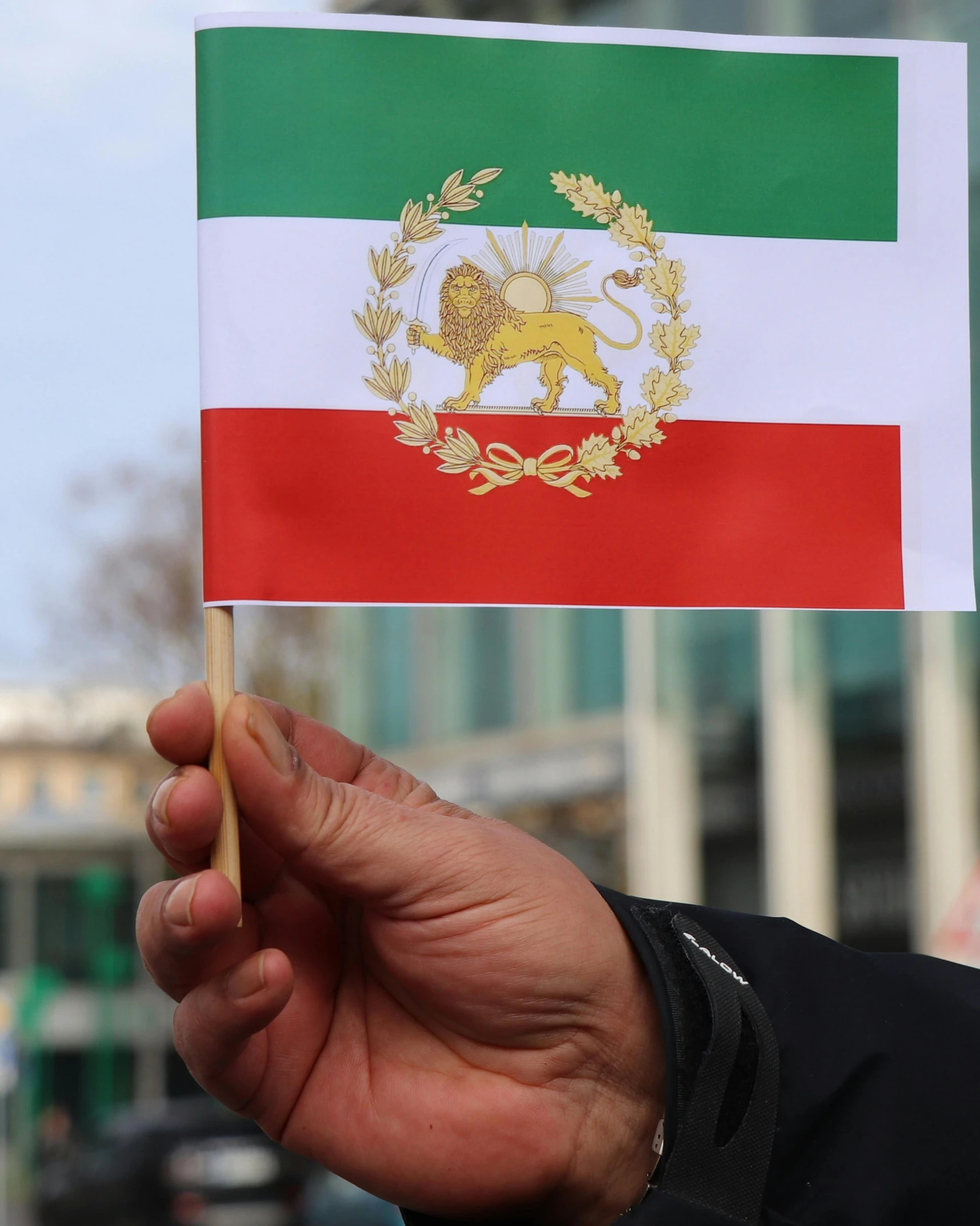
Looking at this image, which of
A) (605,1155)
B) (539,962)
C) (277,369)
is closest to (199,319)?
(277,369)

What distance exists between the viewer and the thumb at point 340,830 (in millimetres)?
2072

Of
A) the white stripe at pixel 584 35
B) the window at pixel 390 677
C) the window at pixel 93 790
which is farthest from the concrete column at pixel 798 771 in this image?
the window at pixel 93 790

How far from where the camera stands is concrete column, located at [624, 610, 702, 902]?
20000 millimetres

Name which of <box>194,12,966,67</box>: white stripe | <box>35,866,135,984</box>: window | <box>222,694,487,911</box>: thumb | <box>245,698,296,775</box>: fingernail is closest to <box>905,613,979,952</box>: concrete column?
<box>194,12,966,67</box>: white stripe

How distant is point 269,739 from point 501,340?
0.63m

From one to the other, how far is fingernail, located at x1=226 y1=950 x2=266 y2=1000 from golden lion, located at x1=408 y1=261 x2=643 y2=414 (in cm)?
75

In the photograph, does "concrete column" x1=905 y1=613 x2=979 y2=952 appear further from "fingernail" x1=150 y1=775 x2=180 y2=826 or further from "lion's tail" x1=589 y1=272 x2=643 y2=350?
"fingernail" x1=150 y1=775 x2=180 y2=826

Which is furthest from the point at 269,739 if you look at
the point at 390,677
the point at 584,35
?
the point at 390,677

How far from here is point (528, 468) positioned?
7.69 feet

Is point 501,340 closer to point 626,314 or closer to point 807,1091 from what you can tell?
point 626,314

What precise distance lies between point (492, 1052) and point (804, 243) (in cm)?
117

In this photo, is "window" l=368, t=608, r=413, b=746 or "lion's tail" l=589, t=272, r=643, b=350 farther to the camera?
"window" l=368, t=608, r=413, b=746

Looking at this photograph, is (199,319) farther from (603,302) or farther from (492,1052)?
(492,1052)

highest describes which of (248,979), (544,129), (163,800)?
(544,129)
